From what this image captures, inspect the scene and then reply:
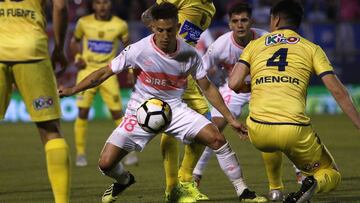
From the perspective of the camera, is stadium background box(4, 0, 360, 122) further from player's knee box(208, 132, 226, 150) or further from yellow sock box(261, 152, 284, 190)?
player's knee box(208, 132, 226, 150)

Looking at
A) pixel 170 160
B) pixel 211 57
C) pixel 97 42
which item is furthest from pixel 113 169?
pixel 97 42

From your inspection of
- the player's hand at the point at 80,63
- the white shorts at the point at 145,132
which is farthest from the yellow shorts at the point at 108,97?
the white shorts at the point at 145,132

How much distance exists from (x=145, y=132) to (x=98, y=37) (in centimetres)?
631

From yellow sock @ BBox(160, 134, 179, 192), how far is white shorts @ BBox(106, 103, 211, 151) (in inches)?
24.4

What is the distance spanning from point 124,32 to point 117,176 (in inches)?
245

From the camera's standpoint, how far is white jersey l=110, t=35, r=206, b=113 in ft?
28.8

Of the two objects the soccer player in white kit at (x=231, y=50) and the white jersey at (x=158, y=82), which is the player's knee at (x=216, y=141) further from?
the soccer player in white kit at (x=231, y=50)

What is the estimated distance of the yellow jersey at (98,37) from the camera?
1475 cm

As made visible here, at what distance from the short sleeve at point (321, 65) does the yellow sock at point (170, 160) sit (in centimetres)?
189

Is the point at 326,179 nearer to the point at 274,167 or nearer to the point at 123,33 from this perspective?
the point at 274,167

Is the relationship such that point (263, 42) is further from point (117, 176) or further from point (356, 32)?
point (356, 32)

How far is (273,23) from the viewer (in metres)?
8.51

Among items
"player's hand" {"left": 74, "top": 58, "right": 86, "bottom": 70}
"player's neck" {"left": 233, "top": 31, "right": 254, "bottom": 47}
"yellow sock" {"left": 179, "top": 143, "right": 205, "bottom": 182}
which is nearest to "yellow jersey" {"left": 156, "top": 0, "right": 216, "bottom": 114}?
"yellow sock" {"left": 179, "top": 143, "right": 205, "bottom": 182}

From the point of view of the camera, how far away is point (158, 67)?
346 inches
